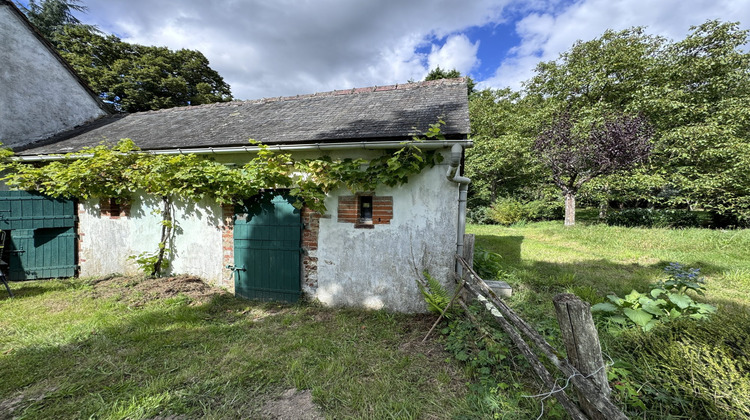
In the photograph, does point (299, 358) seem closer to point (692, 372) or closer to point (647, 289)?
point (692, 372)

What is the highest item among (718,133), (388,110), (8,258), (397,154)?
(718,133)

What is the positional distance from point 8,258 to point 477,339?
9480 millimetres

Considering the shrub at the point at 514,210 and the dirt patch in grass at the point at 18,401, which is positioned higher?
the shrub at the point at 514,210

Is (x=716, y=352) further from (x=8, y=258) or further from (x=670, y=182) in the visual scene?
(x=670, y=182)

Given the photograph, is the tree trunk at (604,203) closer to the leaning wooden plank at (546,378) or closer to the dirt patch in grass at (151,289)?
the leaning wooden plank at (546,378)

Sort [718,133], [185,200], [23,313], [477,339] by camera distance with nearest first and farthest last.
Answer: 1. [477,339]
2. [23,313]
3. [185,200]
4. [718,133]

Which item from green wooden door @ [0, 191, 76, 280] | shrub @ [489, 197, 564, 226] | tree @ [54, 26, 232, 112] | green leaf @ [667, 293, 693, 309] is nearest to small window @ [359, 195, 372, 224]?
green leaf @ [667, 293, 693, 309]

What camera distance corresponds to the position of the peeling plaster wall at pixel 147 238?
17.5ft

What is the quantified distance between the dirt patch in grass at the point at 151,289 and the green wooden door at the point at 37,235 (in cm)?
130

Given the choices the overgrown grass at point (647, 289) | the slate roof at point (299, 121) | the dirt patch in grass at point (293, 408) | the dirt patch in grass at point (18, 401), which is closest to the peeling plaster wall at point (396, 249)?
the slate roof at point (299, 121)

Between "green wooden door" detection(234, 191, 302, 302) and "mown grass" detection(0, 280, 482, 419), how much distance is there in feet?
1.34

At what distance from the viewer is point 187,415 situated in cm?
246

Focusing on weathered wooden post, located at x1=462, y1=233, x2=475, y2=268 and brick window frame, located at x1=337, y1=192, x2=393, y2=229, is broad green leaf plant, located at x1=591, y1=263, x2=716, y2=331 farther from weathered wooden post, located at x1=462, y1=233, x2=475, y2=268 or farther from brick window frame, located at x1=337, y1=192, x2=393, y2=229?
brick window frame, located at x1=337, y1=192, x2=393, y2=229

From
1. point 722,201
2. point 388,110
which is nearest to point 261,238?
point 388,110
